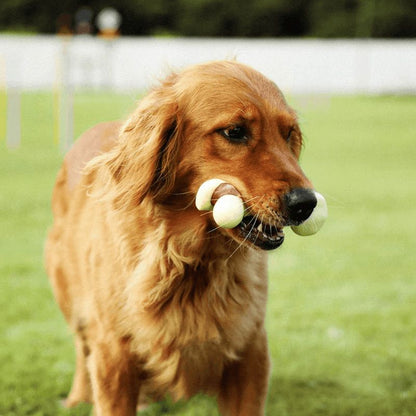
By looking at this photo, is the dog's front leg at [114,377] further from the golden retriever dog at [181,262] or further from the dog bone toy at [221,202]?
the dog bone toy at [221,202]

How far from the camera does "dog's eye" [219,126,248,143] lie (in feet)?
9.50

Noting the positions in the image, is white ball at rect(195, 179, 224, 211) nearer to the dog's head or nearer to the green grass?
the dog's head

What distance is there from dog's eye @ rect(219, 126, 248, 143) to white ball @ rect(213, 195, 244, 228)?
0.84 feet

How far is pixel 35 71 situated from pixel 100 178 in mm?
34697

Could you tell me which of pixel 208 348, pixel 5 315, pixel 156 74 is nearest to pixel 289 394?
pixel 208 348

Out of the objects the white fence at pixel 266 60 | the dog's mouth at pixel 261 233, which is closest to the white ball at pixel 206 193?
the dog's mouth at pixel 261 233

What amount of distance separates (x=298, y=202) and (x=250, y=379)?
3.02 ft

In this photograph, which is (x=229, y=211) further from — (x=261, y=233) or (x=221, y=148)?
(x=221, y=148)

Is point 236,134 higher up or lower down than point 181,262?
higher up

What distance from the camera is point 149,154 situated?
120 inches

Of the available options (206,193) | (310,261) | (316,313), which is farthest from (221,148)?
(310,261)

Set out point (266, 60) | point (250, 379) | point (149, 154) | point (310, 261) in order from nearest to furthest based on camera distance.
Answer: point (149, 154), point (250, 379), point (310, 261), point (266, 60)

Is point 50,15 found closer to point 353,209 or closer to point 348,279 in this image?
point 353,209

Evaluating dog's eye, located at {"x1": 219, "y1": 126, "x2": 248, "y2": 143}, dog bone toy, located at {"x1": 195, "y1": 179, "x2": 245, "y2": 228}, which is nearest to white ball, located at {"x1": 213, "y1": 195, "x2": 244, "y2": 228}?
dog bone toy, located at {"x1": 195, "y1": 179, "x2": 245, "y2": 228}
